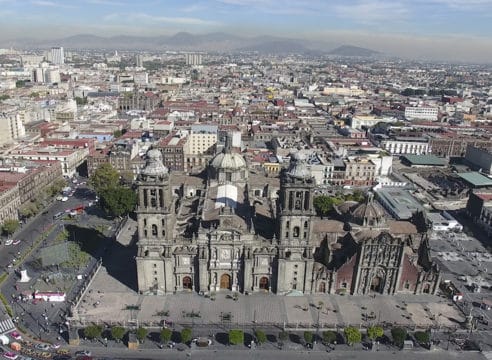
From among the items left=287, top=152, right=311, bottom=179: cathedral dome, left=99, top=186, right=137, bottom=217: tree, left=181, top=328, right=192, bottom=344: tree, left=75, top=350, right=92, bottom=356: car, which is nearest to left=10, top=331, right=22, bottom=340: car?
left=75, top=350, right=92, bottom=356: car

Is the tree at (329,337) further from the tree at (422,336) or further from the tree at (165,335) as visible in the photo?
the tree at (165,335)

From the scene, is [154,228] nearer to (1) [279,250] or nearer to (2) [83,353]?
(2) [83,353]

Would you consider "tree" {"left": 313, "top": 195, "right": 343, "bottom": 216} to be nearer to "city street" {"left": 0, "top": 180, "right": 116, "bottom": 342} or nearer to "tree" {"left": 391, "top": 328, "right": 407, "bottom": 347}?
"tree" {"left": 391, "top": 328, "right": 407, "bottom": 347}

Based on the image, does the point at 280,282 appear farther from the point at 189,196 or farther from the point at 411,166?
the point at 411,166

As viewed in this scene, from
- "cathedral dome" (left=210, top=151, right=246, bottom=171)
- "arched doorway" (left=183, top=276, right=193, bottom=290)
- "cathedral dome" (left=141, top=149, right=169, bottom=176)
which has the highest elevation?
"cathedral dome" (left=141, top=149, right=169, bottom=176)

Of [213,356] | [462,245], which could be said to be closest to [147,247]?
[213,356]

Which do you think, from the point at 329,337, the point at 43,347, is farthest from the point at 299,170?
the point at 43,347

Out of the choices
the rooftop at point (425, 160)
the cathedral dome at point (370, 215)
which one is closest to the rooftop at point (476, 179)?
the rooftop at point (425, 160)
